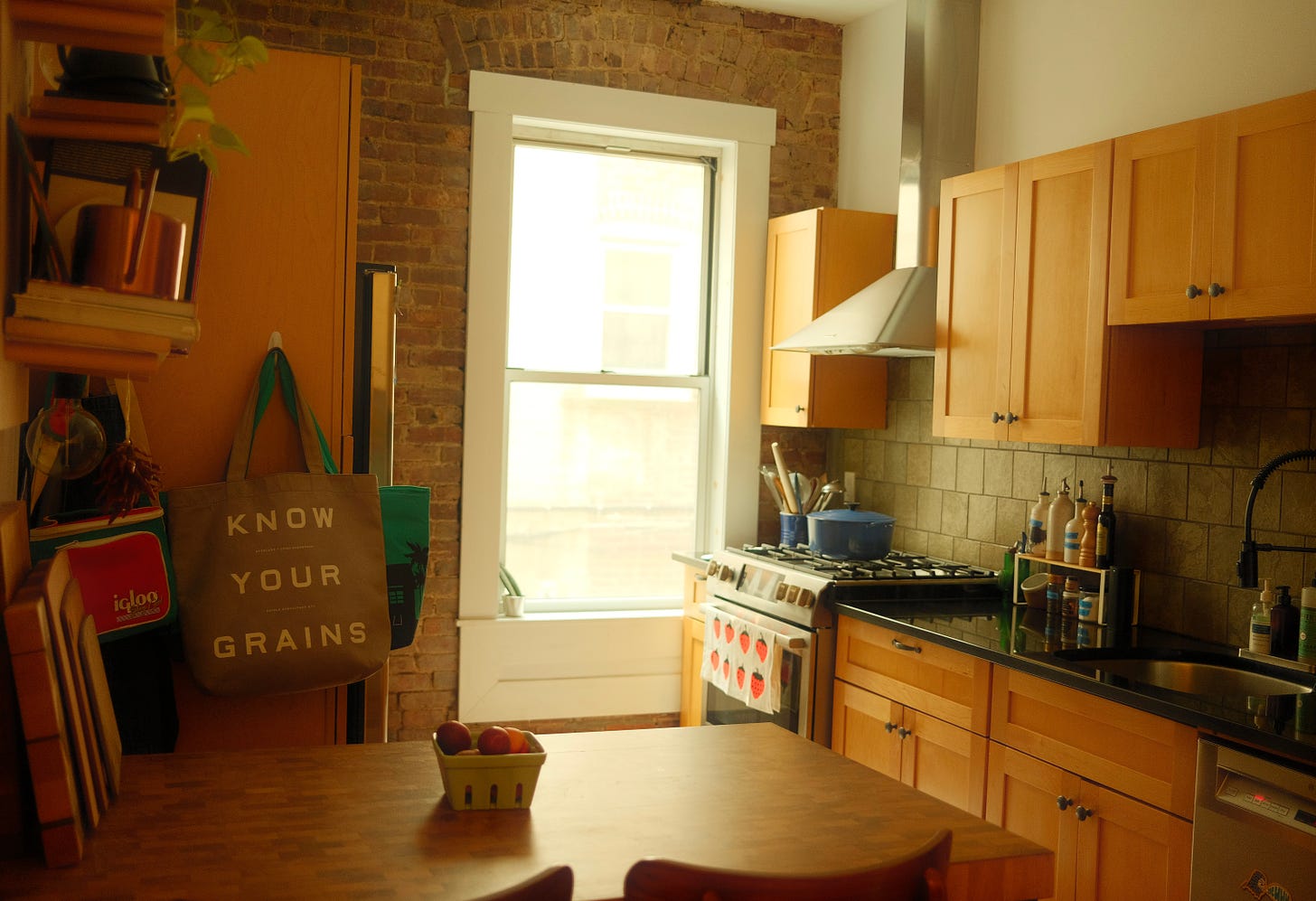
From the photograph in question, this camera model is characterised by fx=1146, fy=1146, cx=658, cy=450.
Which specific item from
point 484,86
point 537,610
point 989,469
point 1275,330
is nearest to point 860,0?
point 484,86

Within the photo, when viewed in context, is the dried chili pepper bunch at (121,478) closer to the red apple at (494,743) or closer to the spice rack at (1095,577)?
the red apple at (494,743)

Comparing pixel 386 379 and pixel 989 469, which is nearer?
pixel 386 379

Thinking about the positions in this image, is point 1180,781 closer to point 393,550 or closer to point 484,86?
point 393,550

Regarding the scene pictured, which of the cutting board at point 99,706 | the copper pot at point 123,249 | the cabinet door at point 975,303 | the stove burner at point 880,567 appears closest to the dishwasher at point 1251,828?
the cabinet door at point 975,303

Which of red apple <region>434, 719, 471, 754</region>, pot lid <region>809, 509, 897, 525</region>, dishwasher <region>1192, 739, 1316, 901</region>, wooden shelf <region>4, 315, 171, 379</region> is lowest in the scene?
dishwasher <region>1192, 739, 1316, 901</region>

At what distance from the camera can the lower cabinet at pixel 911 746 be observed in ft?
10.1

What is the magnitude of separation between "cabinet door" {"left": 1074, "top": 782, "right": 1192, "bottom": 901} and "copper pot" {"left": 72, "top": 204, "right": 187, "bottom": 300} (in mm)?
2229

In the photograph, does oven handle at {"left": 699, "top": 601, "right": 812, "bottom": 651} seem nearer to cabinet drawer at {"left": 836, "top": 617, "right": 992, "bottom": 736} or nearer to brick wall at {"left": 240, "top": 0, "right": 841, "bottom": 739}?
cabinet drawer at {"left": 836, "top": 617, "right": 992, "bottom": 736}

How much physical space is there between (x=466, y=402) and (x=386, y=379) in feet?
5.55

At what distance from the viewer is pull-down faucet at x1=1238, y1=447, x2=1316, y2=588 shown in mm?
2756

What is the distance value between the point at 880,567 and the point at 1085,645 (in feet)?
3.35

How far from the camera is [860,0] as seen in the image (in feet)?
15.2

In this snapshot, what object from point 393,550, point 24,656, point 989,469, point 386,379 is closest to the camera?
point 24,656

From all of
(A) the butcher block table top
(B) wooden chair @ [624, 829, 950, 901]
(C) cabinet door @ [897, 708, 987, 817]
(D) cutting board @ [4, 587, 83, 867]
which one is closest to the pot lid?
(C) cabinet door @ [897, 708, 987, 817]
